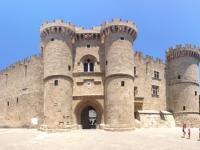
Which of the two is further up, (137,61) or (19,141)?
(137,61)

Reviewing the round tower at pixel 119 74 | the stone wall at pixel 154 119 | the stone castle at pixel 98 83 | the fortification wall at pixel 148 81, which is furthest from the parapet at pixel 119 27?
the stone wall at pixel 154 119

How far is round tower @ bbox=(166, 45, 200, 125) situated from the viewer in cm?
3781

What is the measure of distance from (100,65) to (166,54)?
42.0ft

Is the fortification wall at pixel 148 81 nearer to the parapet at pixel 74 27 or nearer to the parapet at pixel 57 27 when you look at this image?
the parapet at pixel 74 27

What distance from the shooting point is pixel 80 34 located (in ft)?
109

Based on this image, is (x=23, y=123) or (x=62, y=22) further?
(x=23, y=123)

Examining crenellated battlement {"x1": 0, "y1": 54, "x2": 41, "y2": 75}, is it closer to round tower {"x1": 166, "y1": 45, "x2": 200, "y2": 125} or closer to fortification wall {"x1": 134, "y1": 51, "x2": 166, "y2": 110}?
fortification wall {"x1": 134, "y1": 51, "x2": 166, "y2": 110}

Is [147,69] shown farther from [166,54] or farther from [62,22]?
[62,22]

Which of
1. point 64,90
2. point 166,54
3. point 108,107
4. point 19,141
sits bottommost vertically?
point 19,141

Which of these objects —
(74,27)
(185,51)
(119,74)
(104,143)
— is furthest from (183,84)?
(104,143)

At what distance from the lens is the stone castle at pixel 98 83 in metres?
29.7

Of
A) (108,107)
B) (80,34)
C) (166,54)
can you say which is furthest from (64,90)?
(166,54)

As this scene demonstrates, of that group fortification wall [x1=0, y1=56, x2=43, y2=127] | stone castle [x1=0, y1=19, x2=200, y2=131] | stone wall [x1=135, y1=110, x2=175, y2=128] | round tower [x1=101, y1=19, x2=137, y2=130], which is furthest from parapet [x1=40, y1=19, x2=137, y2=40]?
stone wall [x1=135, y1=110, x2=175, y2=128]

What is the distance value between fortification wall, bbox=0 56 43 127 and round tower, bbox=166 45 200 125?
18.2 meters
